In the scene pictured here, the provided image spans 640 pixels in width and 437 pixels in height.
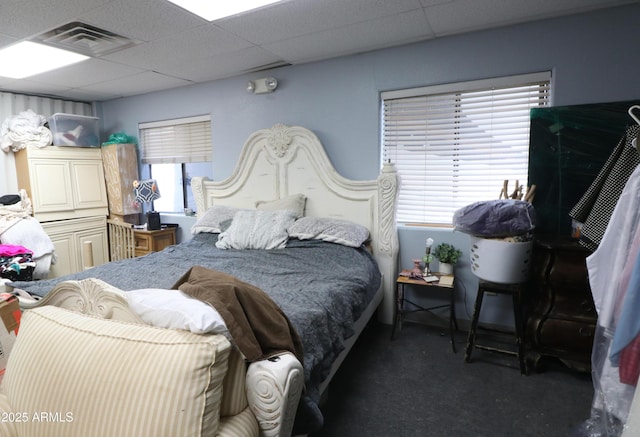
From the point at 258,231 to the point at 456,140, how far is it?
1798 mm

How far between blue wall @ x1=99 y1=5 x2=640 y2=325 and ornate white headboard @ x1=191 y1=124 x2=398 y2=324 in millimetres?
164

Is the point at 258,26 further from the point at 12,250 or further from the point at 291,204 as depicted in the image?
the point at 12,250

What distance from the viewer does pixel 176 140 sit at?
13.7 feet

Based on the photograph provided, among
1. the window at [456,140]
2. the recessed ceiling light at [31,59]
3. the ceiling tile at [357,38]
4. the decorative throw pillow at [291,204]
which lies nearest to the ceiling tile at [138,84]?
the recessed ceiling light at [31,59]

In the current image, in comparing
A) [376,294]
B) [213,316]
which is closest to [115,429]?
[213,316]

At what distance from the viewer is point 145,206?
14.9ft

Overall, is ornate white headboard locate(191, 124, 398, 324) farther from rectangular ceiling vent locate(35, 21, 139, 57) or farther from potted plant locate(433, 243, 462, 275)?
rectangular ceiling vent locate(35, 21, 139, 57)

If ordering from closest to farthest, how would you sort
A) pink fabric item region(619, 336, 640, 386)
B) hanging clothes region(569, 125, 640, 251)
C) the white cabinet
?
1. pink fabric item region(619, 336, 640, 386)
2. hanging clothes region(569, 125, 640, 251)
3. the white cabinet

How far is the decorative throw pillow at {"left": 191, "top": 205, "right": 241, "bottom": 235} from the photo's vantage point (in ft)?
10.9

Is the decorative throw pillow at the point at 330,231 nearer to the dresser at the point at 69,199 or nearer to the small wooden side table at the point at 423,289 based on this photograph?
the small wooden side table at the point at 423,289

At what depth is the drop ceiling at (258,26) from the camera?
6.95 feet

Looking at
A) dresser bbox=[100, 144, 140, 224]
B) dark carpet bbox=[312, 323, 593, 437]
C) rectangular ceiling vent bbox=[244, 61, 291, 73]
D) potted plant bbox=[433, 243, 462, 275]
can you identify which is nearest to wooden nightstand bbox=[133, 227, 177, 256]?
dresser bbox=[100, 144, 140, 224]

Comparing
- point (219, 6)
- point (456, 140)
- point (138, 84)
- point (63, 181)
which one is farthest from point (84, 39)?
point (456, 140)

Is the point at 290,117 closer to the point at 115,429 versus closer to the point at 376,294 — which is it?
the point at 376,294
